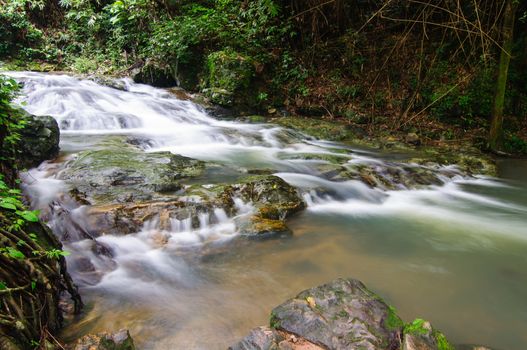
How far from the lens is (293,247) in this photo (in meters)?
3.85

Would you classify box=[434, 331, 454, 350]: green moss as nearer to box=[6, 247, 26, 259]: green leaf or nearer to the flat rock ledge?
the flat rock ledge

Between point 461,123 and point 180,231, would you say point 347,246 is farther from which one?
point 461,123

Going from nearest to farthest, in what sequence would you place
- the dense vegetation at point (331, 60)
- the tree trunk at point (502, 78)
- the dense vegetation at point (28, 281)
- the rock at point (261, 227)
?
the dense vegetation at point (28, 281), the rock at point (261, 227), the tree trunk at point (502, 78), the dense vegetation at point (331, 60)

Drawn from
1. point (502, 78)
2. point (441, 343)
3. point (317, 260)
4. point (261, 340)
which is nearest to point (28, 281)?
point (261, 340)

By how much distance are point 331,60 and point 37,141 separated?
8.74 metres

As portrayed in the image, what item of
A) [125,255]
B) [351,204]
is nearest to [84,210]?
[125,255]

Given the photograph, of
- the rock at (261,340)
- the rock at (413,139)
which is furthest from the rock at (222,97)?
the rock at (261,340)

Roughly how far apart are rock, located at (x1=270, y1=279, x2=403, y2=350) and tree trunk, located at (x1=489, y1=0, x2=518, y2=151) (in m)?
7.16

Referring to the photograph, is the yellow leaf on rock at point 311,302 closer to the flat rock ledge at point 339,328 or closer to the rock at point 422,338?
the flat rock ledge at point 339,328

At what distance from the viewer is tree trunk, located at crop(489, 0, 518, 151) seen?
24.2ft

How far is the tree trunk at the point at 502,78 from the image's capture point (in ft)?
24.2

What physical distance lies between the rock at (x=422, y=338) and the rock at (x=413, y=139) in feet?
23.6

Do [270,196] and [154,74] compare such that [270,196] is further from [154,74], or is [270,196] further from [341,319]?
[154,74]

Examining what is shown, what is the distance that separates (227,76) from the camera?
10.3 m
